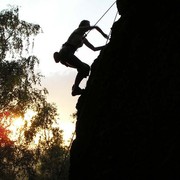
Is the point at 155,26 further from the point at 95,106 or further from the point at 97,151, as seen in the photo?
the point at 97,151

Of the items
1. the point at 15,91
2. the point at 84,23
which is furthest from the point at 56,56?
the point at 15,91

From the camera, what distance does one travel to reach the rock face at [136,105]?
3.42m

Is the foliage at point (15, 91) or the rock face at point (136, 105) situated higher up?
the foliage at point (15, 91)

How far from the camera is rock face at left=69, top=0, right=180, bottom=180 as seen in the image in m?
3.42

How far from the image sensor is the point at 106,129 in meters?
4.41

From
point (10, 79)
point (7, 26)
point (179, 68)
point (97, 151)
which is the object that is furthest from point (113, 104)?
point (7, 26)

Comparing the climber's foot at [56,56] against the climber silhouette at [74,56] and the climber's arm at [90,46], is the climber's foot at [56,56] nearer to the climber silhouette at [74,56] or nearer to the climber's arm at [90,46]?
the climber silhouette at [74,56]

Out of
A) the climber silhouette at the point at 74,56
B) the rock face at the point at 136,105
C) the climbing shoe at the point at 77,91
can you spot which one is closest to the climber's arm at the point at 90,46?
the climber silhouette at the point at 74,56

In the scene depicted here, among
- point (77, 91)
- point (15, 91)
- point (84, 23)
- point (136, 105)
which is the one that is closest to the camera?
point (136, 105)

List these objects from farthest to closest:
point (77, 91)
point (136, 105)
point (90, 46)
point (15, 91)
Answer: point (15, 91)
point (90, 46)
point (77, 91)
point (136, 105)

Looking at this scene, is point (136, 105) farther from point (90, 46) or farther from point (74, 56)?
point (90, 46)

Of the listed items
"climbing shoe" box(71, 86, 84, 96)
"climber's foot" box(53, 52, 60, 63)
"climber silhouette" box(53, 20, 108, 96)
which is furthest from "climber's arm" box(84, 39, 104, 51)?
"climbing shoe" box(71, 86, 84, 96)

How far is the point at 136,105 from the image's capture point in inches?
158

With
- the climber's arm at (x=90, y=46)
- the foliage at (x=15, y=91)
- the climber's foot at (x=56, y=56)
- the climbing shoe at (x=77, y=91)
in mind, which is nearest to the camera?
the climbing shoe at (x=77, y=91)
